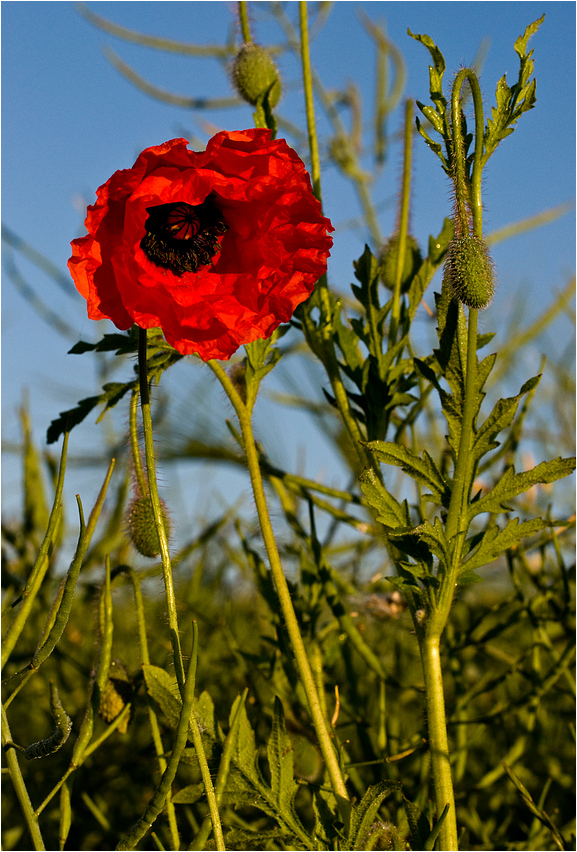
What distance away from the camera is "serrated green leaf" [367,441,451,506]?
1.68 ft

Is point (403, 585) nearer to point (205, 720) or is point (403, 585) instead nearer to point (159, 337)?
point (205, 720)

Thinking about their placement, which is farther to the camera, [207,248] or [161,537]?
[207,248]

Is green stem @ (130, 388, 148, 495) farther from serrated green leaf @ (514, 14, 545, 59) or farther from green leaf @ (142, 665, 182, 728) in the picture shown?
serrated green leaf @ (514, 14, 545, 59)

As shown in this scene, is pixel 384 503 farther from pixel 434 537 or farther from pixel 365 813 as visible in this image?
pixel 365 813

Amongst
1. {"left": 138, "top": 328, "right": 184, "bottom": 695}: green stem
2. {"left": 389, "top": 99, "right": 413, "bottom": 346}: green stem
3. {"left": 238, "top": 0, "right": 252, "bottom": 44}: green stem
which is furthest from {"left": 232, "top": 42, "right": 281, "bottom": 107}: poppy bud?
{"left": 138, "top": 328, "right": 184, "bottom": 695}: green stem

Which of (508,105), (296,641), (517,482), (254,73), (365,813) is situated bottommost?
(365,813)

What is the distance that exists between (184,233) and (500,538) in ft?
1.04

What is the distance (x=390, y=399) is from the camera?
24.4 inches

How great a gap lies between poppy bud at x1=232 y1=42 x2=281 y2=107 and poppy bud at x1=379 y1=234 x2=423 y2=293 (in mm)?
178

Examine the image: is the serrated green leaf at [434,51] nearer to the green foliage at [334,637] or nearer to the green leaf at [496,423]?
the green foliage at [334,637]

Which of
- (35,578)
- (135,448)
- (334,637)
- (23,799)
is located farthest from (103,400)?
(334,637)

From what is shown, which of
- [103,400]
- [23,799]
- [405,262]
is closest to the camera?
[23,799]

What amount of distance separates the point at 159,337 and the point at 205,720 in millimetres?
296

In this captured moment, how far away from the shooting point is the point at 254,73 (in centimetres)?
70
